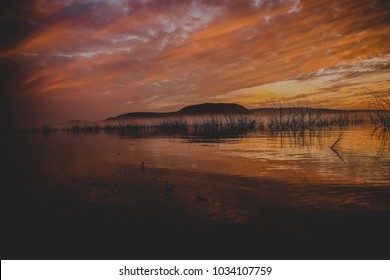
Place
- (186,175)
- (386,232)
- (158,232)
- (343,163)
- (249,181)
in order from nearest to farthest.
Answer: (386,232), (158,232), (249,181), (186,175), (343,163)

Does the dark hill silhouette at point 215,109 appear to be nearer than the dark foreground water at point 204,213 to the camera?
No

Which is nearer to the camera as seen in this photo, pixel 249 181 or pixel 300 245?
pixel 300 245

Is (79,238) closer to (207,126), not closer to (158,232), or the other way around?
(158,232)

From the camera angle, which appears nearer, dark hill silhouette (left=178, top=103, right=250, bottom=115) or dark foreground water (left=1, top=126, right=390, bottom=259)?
dark foreground water (left=1, top=126, right=390, bottom=259)

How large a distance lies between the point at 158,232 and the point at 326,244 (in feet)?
6.63

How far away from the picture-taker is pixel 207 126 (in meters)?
37.2

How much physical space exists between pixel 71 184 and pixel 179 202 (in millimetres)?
3175

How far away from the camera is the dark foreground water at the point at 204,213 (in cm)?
354

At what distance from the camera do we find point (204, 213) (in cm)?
Answer: 465

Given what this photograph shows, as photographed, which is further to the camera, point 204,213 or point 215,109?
point 215,109

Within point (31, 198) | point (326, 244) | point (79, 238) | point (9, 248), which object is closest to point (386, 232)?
point (326, 244)

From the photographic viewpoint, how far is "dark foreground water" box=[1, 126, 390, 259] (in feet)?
11.6

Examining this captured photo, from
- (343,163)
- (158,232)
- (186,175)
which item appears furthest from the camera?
(343,163)

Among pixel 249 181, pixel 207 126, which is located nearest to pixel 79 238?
pixel 249 181
